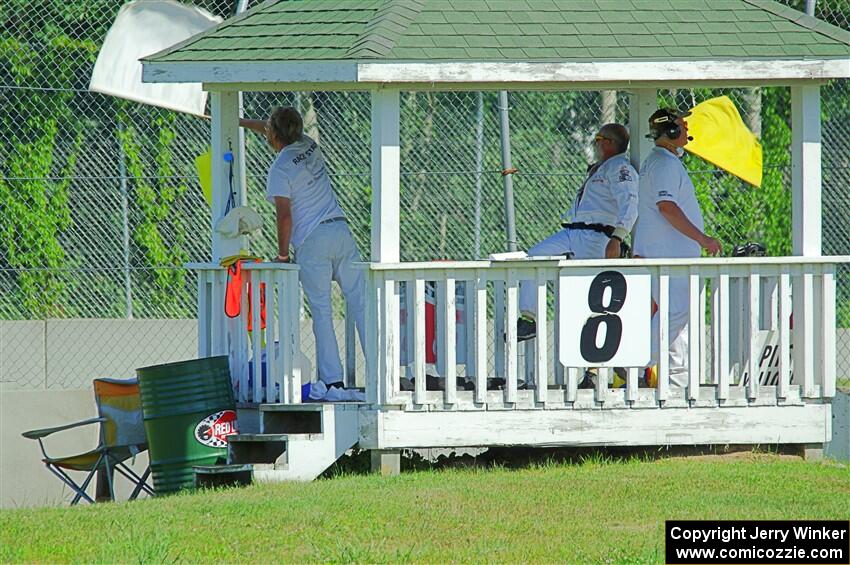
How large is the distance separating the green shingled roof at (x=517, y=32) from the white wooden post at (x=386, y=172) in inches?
14.1

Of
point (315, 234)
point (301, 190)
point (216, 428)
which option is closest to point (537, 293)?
point (315, 234)

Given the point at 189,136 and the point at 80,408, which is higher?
the point at 189,136

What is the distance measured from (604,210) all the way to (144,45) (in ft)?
17.2

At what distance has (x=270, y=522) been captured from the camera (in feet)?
26.8

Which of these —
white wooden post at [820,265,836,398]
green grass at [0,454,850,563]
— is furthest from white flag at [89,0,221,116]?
white wooden post at [820,265,836,398]

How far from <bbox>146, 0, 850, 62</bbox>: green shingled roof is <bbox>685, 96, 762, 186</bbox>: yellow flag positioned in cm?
320

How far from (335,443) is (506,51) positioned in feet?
8.68

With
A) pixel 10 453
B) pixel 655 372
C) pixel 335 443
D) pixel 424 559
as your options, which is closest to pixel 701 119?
pixel 655 372

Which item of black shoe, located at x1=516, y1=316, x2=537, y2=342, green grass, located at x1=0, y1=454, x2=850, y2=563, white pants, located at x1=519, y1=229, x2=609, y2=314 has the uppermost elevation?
white pants, located at x1=519, y1=229, x2=609, y2=314

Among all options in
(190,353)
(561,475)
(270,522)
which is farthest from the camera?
(190,353)

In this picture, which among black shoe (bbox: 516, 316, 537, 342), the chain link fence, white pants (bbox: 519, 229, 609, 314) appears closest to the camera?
black shoe (bbox: 516, 316, 537, 342)

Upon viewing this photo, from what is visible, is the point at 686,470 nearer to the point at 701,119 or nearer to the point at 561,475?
the point at 561,475

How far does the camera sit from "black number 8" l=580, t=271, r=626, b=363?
33.0 feet

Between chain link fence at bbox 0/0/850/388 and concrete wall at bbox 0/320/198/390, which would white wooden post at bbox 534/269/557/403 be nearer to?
chain link fence at bbox 0/0/850/388
